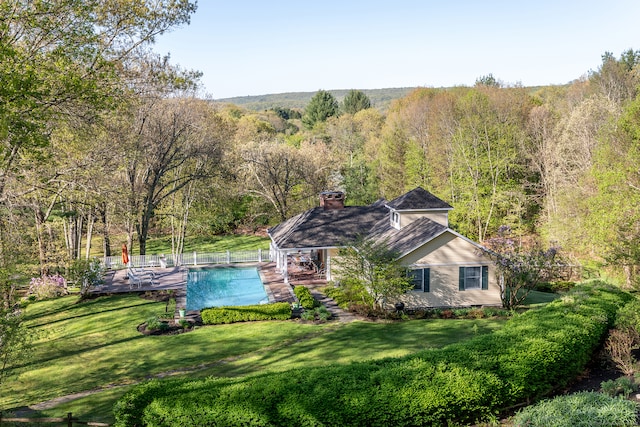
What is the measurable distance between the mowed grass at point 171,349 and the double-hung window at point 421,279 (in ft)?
8.95

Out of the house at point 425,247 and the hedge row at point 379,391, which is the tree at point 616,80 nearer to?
the house at point 425,247

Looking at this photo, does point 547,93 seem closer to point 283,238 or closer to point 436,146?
point 436,146

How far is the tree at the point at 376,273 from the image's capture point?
2183 cm

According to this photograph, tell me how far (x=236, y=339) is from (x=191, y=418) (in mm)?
8878

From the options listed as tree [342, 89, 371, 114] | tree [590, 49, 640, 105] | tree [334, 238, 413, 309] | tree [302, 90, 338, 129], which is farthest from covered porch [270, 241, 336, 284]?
tree [342, 89, 371, 114]

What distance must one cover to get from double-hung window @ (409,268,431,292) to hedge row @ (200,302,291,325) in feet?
20.2

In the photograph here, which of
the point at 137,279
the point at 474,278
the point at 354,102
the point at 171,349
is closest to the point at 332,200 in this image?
the point at 474,278

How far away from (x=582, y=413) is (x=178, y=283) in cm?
2371

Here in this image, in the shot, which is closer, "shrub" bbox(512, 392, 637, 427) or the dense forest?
"shrub" bbox(512, 392, 637, 427)

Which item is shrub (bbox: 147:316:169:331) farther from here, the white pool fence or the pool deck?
the white pool fence

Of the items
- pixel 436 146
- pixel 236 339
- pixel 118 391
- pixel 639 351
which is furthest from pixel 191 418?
pixel 436 146

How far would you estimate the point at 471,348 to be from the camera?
497 inches

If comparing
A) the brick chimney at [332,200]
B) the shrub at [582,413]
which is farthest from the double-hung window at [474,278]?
the shrub at [582,413]

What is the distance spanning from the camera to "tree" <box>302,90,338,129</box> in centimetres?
8881
